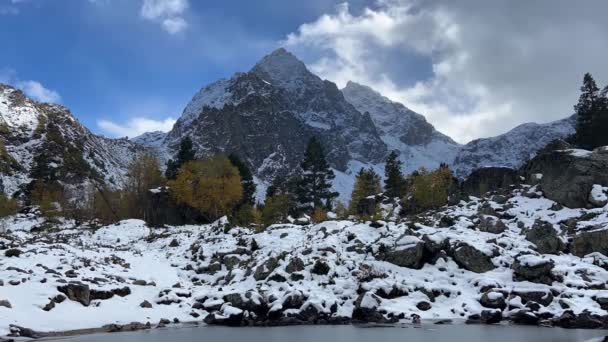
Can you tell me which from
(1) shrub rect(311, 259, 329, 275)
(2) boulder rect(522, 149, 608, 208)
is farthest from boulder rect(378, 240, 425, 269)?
(2) boulder rect(522, 149, 608, 208)

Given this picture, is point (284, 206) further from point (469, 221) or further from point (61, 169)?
point (61, 169)

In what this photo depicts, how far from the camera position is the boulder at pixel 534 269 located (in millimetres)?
25062

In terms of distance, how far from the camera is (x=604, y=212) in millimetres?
34688

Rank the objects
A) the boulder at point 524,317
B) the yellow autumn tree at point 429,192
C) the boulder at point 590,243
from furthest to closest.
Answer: the yellow autumn tree at point 429,192, the boulder at point 590,243, the boulder at point 524,317

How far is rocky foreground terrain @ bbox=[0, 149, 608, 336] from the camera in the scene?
861 inches

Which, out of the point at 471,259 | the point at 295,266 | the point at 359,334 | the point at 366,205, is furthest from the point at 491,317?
the point at 366,205

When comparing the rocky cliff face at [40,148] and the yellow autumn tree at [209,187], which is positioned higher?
the rocky cliff face at [40,148]

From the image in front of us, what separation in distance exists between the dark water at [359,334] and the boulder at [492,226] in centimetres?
1574

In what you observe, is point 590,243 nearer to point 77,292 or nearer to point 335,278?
Result: point 335,278

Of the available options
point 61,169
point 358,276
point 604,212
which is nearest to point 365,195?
point 604,212

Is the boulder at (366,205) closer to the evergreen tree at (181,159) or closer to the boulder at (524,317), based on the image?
the evergreen tree at (181,159)

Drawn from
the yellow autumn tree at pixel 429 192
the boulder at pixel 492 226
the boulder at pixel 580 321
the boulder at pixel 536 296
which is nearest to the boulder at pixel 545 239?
the boulder at pixel 492 226

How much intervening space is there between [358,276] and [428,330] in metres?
8.84

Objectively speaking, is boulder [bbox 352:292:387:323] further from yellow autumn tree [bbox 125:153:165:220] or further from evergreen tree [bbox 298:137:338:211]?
evergreen tree [bbox 298:137:338:211]
